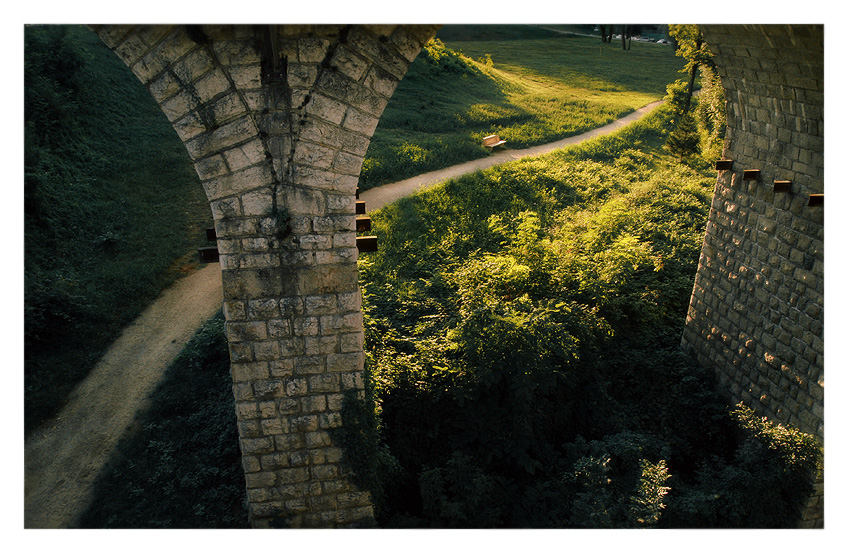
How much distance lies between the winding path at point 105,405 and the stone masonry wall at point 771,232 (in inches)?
322

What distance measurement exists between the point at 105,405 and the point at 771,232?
9.03 meters

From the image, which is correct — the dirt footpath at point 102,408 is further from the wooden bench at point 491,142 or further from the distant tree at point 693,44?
the distant tree at point 693,44

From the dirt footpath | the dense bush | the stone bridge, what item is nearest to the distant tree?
the dense bush

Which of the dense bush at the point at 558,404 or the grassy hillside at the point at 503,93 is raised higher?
the grassy hillside at the point at 503,93

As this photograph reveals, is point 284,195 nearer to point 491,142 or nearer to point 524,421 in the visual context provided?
point 524,421

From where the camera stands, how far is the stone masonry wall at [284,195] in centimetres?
443

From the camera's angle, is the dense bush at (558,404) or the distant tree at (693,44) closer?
the dense bush at (558,404)

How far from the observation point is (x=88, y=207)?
13.1 meters

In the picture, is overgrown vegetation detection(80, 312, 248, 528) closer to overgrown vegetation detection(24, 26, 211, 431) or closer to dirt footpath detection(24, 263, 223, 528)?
dirt footpath detection(24, 263, 223, 528)

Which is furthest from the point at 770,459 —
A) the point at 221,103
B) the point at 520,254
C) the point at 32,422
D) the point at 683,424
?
the point at 32,422

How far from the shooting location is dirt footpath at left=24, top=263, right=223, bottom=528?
21.5 ft

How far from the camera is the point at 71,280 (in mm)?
10453

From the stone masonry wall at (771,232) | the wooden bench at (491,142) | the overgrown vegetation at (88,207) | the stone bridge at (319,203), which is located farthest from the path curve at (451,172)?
the stone bridge at (319,203)

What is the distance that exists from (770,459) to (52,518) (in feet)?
26.7
